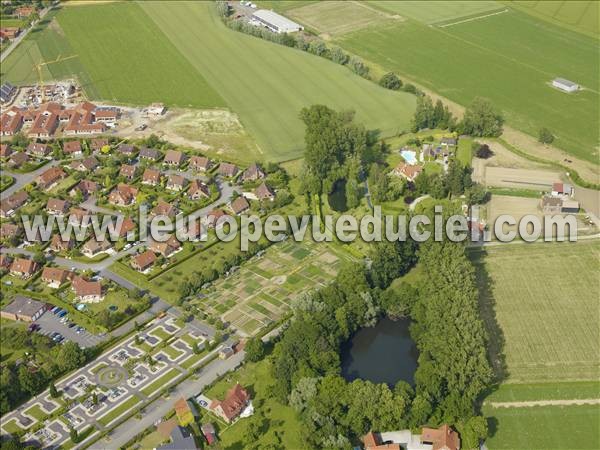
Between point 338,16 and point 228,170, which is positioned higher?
point 338,16

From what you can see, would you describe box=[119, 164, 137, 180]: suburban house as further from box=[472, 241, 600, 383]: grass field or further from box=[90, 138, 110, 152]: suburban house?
box=[472, 241, 600, 383]: grass field

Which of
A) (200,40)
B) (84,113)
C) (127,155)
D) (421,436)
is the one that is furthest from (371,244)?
(200,40)

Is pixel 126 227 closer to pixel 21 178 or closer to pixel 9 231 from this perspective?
pixel 9 231

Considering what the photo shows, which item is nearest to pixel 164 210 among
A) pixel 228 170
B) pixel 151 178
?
pixel 151 178

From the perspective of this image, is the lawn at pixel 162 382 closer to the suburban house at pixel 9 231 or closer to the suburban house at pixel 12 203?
the suburban house at pixel 9 231

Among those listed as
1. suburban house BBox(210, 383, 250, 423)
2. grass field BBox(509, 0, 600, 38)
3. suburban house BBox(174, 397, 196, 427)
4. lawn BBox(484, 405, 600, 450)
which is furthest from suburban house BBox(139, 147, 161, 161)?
grass field BBox(509, 0, 600, 38)

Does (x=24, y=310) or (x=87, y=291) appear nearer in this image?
(x=24, y=310)
